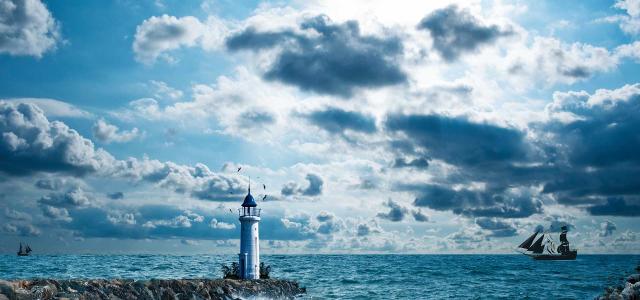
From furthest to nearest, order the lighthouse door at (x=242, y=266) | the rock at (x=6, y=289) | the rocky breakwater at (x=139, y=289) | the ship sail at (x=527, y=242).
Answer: the ship sail at (x=527, y=242)
the lighthouse door at (x=242, y=266)
the rocky breakwater at (x=139, y=289)
the rock at (x=6, y=289)

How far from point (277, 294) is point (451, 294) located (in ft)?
79.1

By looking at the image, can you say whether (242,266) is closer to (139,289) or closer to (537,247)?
(139,289)

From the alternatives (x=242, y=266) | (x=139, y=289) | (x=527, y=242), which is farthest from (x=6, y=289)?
(x=527, y=242)

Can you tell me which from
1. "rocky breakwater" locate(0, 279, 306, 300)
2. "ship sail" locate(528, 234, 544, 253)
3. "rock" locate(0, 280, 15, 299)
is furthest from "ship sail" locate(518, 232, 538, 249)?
"rock" locate(0, 280, 15, 299)

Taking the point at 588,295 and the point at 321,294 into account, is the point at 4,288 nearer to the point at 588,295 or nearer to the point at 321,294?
the point at 321,294

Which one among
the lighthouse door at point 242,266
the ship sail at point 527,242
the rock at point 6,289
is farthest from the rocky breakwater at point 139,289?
the ship sail at point 527,242

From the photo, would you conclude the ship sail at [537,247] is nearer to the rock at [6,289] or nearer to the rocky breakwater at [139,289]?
the rocky breakwater at [139,289]

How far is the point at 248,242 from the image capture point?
40750 millimetres

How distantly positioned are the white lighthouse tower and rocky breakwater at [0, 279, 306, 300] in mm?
1097

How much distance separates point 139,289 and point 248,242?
11.9m

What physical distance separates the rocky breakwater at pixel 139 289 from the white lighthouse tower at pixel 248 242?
1.10 metres

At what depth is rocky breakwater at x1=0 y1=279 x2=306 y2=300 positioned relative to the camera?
25.0 metres

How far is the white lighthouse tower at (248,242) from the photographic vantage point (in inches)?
1597

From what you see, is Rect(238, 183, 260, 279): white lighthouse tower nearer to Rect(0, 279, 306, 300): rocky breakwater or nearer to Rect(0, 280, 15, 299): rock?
Rect(0, 279, 306, 300): rocky breakwater
